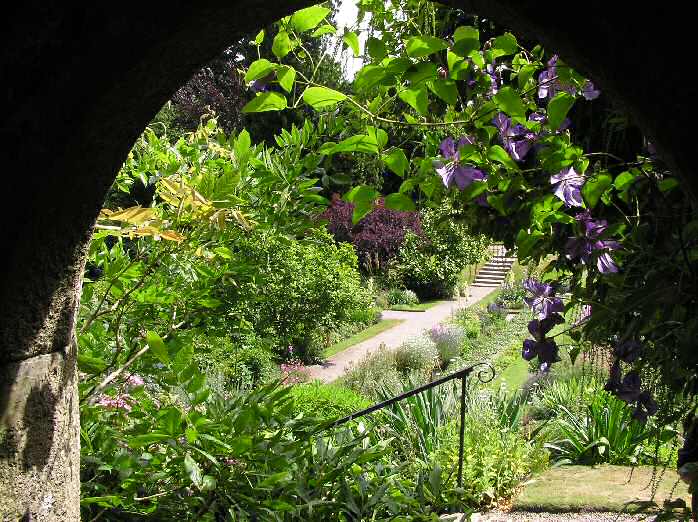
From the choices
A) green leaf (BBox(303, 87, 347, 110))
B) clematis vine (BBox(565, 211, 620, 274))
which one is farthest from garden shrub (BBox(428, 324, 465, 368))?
green leaf (BBox(303, 87, 347, 110))

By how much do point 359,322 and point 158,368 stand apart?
38.6ft

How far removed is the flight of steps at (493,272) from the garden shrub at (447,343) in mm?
8128

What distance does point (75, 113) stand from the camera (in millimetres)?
920

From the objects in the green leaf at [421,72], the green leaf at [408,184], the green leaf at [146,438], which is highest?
the green leaf at [421,72]

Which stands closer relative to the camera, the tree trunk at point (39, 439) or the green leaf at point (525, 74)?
the tree trunk at point (39, 439)

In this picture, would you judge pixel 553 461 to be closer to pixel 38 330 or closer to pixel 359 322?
pixel 38 330

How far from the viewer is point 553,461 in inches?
236

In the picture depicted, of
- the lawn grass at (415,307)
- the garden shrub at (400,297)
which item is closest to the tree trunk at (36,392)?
the lawn grass at (415,307)

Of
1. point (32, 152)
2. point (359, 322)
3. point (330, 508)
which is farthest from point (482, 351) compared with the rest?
point (32, 152)

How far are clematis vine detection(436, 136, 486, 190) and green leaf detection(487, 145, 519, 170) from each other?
0.15 feet

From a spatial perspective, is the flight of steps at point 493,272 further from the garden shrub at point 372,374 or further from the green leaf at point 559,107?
the green leaf at point 559,107

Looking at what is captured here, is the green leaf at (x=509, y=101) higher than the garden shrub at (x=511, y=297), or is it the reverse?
the green leaf at (x=509, y=101)

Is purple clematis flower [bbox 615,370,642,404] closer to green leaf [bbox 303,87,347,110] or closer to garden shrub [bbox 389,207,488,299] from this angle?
green leaf [bbox 303,87,347,110]

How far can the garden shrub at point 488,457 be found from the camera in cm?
511
